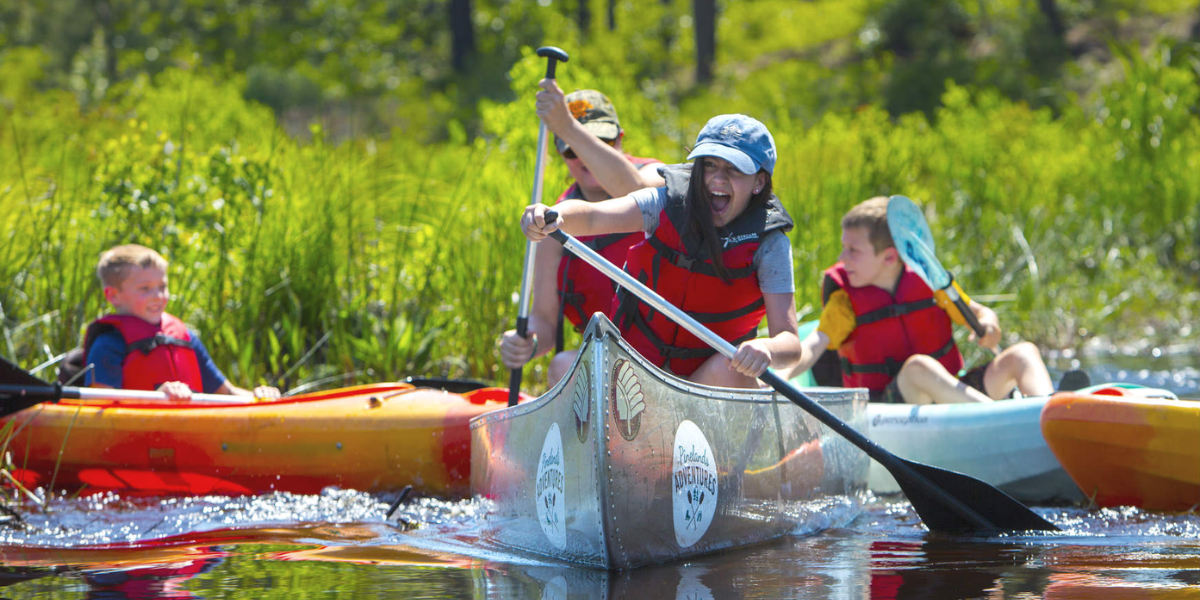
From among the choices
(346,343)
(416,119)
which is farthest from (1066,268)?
(416,119)

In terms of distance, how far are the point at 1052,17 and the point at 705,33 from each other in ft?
20.8

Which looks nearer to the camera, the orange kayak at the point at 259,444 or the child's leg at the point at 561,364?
the child's leg at the point at 561,364

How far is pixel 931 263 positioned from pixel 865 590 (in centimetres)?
207

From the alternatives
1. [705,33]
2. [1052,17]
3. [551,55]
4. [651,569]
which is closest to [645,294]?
[651,569]

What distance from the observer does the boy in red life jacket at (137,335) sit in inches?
169

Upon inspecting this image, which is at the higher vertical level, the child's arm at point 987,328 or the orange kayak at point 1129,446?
the child's arm at point 987,328

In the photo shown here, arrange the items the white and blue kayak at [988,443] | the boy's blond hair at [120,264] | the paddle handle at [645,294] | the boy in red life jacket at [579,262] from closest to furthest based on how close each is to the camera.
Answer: the paddle handle at [645,294], the boy in red life jacket at [579,262], the white and blue kayak at [988,443], the boy's blond hair at [120,264]

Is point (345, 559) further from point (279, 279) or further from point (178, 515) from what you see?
point (279, 279)

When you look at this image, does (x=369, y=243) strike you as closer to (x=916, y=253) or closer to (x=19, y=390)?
(x=19, y=390)

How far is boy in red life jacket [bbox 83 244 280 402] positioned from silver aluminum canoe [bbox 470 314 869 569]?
1.52 metres

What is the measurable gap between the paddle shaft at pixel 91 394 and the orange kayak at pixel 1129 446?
2.66 meters

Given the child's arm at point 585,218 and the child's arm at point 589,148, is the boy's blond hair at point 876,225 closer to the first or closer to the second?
the child's arm at point 589,148

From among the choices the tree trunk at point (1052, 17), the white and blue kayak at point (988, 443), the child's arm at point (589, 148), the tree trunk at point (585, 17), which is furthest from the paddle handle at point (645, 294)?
the tree trunk at point (585, 17)

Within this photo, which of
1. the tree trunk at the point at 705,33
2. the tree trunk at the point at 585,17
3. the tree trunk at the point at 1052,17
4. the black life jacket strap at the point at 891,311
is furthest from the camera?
the tree trunk at the point at 585,17
